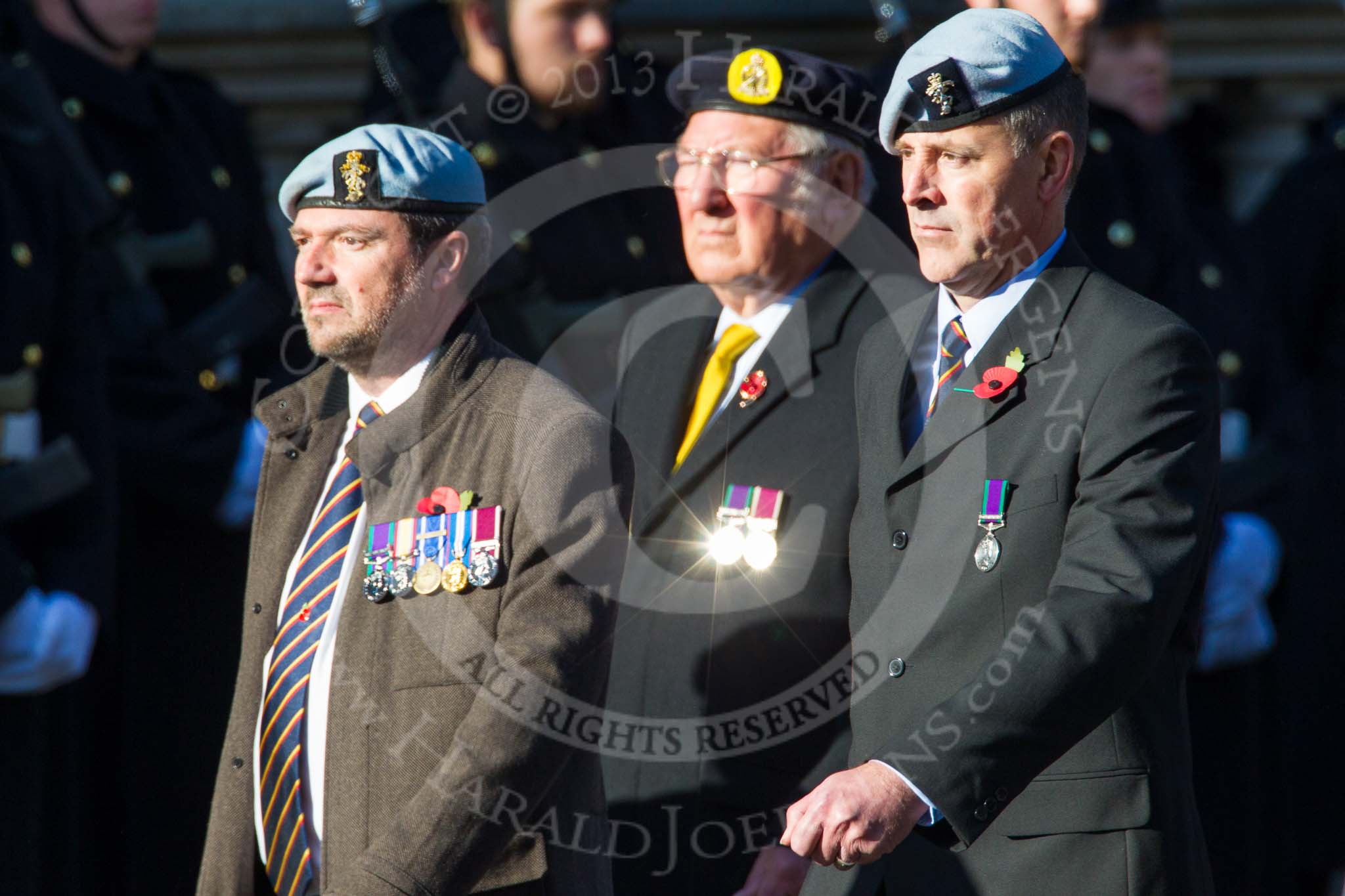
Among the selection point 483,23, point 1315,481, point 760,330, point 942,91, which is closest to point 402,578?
point 760,330

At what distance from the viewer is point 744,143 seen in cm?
364

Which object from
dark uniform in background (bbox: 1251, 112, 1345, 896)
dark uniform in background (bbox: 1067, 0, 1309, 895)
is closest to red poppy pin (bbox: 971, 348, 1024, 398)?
dark uniform in background (bbox: 1067, 0, 1309, 895)

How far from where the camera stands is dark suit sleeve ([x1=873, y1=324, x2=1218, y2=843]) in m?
2.55

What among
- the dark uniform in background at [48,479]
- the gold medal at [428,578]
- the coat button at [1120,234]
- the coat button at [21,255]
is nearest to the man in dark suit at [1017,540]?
the gold medal at [428,578]

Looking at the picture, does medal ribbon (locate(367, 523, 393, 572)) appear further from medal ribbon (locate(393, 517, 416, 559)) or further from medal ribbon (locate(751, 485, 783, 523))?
medal ribbon (locate(751, 485, 783, 523))

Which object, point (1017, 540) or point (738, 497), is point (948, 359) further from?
point (738, 497)

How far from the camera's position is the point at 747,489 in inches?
137

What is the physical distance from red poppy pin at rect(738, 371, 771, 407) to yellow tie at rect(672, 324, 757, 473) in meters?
0.07

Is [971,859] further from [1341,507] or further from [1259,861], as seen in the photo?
[1341,507]

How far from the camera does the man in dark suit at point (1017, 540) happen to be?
8.39 feet

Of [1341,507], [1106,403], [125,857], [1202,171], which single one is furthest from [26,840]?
[1202,171]

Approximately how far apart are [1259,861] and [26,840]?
2.97 m

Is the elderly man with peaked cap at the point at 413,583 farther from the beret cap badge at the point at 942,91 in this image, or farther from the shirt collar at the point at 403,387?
the beret cap badge at the point at 942,91

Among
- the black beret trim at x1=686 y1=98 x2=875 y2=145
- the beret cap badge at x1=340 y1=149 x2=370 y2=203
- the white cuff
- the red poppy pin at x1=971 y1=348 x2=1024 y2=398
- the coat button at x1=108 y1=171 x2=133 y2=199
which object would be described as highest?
the coat button at x1=108 y1=171 x2=133 y2=199
